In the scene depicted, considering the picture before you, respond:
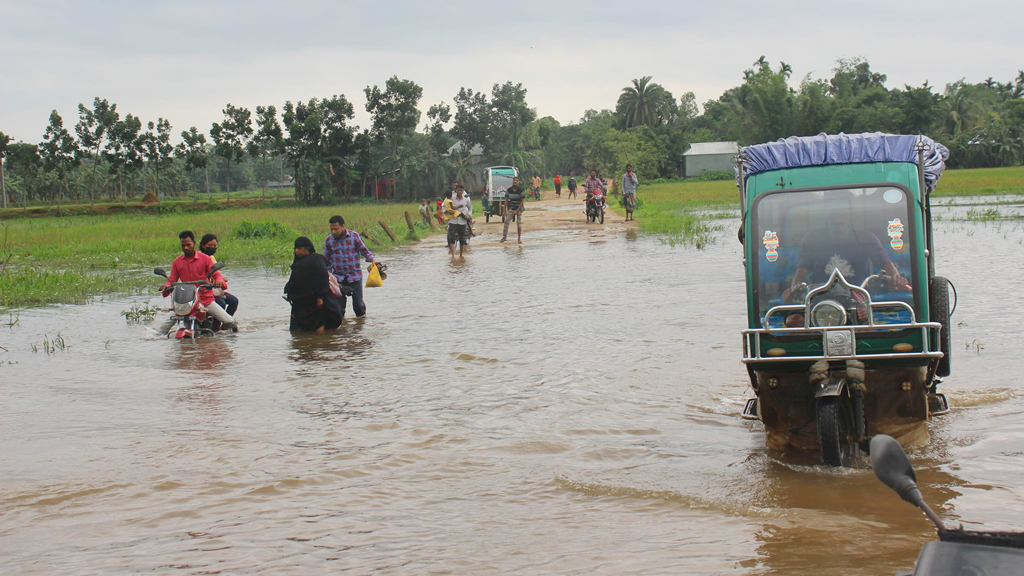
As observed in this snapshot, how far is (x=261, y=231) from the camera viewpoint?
28406 mm

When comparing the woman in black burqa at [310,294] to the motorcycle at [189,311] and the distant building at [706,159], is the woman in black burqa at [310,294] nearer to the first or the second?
the motorcycle at [189,311]

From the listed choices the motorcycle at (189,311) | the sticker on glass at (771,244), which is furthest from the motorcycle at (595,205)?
the sticker on glass at (771,244)

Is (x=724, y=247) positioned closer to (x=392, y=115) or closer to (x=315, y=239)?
(x=315, y=239)

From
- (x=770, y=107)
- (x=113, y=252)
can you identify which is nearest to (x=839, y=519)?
(x=113, y=252)

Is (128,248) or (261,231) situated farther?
(261,231)

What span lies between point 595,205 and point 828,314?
1001 inches

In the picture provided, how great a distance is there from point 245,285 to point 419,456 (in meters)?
12.2

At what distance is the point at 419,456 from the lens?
643 centimetres

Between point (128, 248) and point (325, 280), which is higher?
point (128, 248)

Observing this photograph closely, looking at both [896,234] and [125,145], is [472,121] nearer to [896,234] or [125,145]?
[125,145]

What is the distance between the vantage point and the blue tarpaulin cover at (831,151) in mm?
6090

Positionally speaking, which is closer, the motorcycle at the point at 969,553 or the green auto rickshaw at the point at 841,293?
the motorcycle at the point at 969,553

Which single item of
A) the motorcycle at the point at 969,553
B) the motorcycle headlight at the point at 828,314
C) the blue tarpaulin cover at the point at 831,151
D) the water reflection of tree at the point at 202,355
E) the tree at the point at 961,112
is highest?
the tree at the point at 961,112

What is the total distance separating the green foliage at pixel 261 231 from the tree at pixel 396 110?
33174 millimetres
